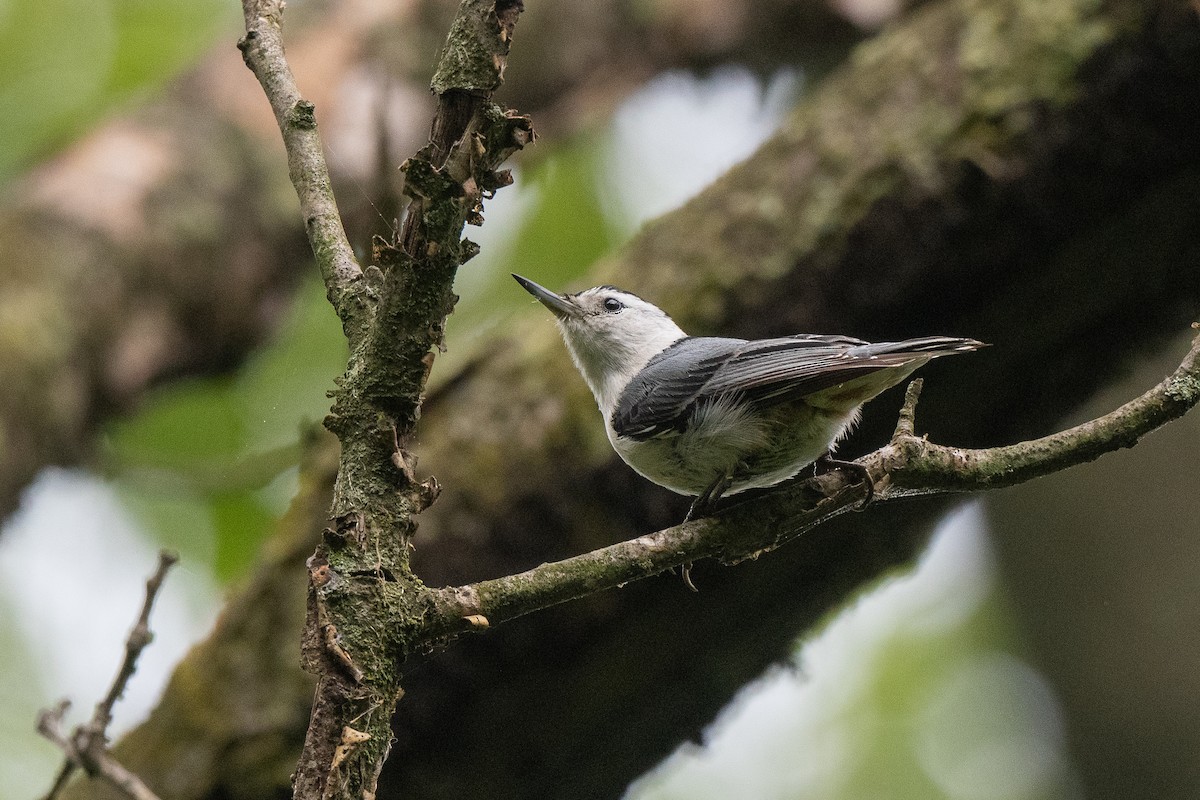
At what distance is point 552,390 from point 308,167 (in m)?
1.63

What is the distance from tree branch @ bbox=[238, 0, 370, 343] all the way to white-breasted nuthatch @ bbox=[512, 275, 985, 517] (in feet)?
3.11

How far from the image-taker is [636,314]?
3250mm

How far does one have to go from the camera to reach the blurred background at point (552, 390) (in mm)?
2949

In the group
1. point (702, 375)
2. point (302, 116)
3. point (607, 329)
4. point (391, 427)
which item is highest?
point (607, 329)

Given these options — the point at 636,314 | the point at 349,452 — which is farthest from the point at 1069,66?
the point at 349,452

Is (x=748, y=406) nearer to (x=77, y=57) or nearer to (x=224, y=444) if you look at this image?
(x=224, y=444)

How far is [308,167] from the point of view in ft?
5.87

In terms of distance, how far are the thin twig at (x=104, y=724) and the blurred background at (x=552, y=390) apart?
100 centimetres

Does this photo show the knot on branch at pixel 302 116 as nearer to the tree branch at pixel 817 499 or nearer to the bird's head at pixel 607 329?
the tree branch at pixel 817 499

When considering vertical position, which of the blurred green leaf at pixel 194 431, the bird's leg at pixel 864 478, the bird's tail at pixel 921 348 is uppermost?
the blurred green leaf at pixel 194 431

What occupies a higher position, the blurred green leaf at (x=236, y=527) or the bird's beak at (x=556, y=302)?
the blurred green leaf at (x=236, y=527)

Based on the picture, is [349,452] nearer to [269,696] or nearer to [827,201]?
[269,696]

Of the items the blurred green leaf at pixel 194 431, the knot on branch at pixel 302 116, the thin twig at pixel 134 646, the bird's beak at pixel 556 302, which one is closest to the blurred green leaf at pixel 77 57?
the blurred green leaf at pixel 194 431

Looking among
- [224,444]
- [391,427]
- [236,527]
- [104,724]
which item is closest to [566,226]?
[224,444]
